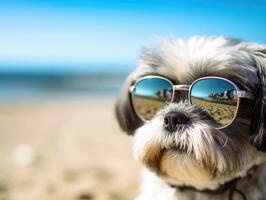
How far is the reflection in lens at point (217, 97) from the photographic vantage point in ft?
8.87

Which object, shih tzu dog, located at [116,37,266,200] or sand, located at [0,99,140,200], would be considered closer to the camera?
shih tzu dog, located at [116,37,266,200]

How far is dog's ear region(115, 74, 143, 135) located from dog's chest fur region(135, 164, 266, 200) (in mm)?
284

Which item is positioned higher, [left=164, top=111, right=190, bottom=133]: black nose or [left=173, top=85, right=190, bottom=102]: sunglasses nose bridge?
[left=173, top=85, right=190, bottom=102]: sunglasses nose bridge

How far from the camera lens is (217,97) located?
273 centimetres

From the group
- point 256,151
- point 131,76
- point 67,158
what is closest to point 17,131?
point 67,158

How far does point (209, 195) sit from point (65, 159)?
3371 mm

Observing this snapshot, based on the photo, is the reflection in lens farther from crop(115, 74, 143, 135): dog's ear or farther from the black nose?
crop(115, 74, 143, 135): dog's ear

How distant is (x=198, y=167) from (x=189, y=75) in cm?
44

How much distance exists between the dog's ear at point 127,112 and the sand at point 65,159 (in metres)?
0.54

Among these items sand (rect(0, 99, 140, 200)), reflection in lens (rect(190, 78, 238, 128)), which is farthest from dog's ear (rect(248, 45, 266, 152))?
sand (rect(0, 99, 140, 200))

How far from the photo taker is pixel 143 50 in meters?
3.02

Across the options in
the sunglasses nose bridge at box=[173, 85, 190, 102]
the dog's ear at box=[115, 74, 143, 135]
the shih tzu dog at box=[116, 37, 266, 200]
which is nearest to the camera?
the shih tzu dog at box=[116, 37, 266, 200]

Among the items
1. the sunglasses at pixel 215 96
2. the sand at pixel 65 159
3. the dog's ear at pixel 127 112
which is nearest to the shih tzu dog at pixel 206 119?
the sunglasses at pixel 215 96

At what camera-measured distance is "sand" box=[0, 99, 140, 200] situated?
180 inches
